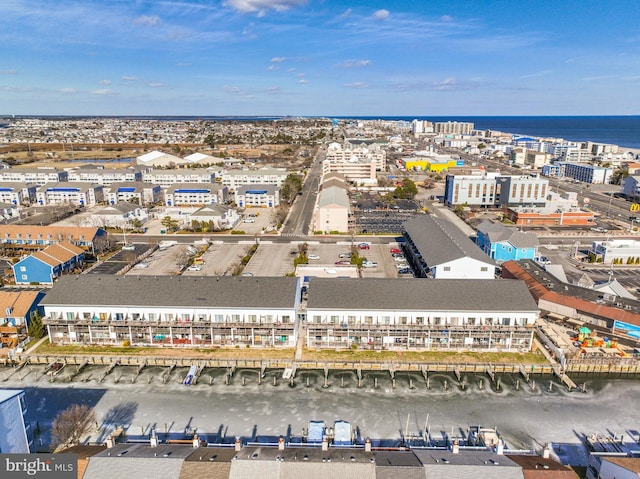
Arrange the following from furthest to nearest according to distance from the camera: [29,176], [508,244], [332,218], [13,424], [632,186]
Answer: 1. [29,176]
2. [632,186]
3. [332,218]
4. [508,244]
5. [13,424]

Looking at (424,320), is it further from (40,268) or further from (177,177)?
(177,177)

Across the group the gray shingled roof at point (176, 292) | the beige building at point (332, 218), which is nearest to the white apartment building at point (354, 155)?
the beige building at point (332, 218)

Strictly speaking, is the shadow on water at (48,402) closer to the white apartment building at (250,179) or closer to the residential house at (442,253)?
the residential house at (442,253)

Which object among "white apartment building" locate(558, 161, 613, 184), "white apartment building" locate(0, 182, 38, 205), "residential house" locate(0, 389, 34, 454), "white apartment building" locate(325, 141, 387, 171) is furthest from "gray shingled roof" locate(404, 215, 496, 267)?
"white apartment building" locate(0, 182, 38, 205)

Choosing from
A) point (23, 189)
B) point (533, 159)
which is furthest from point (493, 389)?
point (533, 159)

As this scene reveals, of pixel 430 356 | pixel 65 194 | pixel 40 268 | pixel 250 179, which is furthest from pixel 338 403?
pixel 65 194
